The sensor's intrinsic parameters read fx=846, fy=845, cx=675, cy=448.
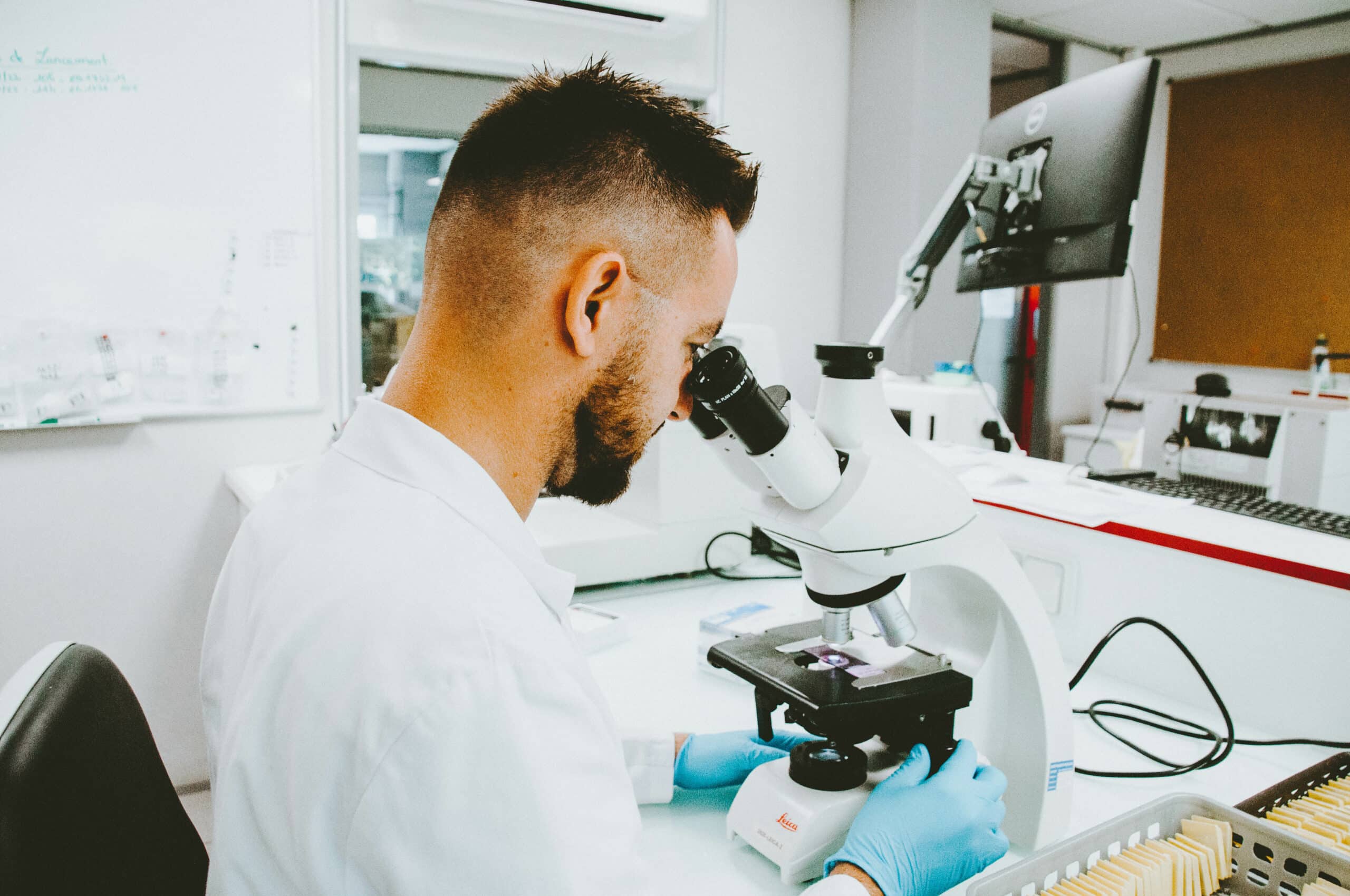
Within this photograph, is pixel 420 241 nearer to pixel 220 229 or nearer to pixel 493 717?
pixel 220 229

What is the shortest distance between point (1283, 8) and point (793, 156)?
2.46 metres

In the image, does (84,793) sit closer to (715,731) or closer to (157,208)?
(715,731)

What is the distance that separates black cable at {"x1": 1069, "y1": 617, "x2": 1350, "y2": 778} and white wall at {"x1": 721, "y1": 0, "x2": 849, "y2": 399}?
2.07m

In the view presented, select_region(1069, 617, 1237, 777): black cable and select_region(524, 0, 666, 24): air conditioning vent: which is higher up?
select_region(524, 0, 666, 24): air conditioning vent

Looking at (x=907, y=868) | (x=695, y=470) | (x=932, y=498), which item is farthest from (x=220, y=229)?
(x=907, y=868)

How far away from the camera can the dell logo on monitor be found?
1.55 m

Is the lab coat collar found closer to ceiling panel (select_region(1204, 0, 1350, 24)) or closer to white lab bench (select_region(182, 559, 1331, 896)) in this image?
white lab bench (select_region(182, 559, 1331, 896))

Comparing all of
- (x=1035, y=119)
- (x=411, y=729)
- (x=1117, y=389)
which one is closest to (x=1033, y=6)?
(x=1117, y=389)

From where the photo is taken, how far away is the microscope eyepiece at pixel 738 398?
27.8 inches

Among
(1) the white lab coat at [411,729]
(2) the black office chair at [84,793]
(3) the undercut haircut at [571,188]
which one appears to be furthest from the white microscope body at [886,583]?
(2) the black office chair at [84,793]

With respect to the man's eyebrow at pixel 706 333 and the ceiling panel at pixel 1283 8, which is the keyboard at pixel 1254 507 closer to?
the man's eyebrow at pixel 706 333

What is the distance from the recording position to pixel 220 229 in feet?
7.02

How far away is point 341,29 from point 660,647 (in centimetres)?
194

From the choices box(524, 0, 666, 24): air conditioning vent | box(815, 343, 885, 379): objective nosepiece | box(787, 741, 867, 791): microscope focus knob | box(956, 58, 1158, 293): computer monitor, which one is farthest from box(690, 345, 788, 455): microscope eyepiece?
box(524, 0, 666, 24): air conditioning vent
